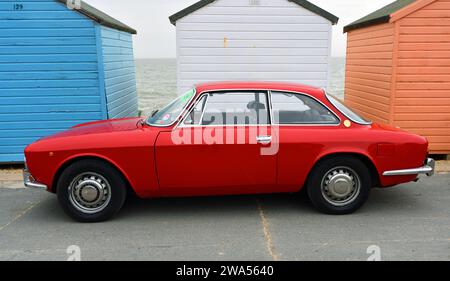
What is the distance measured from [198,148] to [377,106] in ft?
14.8

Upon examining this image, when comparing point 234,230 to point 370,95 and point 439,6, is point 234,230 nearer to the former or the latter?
point 370,95

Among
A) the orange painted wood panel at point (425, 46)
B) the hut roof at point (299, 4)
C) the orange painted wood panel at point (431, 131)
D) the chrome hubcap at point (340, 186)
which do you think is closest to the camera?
the chrome hubcap at point (340, 186)

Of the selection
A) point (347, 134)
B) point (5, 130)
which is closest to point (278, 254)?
point (347, 134)

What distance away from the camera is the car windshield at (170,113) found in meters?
4.39

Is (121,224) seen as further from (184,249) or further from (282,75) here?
(282,75)

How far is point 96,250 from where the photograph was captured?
373cm

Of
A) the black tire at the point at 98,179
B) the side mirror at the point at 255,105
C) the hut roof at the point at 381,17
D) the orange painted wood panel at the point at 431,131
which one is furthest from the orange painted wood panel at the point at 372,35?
the black tire at the point at 98,179

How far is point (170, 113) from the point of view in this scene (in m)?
4.53

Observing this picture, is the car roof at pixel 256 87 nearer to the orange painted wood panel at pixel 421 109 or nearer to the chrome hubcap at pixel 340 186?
the chrome hubcap at pixel 340 186

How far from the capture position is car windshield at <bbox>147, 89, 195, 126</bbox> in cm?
439

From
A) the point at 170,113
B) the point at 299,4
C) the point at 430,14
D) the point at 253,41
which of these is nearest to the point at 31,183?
the point at 170,113

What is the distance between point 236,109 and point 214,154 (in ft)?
2.08

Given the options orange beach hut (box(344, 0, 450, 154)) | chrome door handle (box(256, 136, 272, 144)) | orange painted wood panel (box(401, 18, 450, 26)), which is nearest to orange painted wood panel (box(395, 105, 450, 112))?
orange beach hut (box(344, 0, 450, 154))

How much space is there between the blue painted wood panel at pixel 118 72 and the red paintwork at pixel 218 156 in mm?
2727
